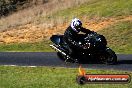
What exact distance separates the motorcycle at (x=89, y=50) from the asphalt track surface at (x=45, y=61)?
0.33 meters

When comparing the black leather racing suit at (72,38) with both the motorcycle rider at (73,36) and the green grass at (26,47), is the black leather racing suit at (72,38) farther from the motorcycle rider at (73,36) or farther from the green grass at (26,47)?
the green grass at (26,47)

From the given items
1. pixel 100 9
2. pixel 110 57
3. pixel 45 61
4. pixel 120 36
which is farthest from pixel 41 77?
pixel 100 9

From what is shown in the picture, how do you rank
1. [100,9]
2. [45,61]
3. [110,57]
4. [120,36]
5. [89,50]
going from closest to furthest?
1. [110,57]
2. [89,50]
3. [45,61]
4. [120,36]
5. [100,9]

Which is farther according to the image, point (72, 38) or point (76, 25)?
point (72, 38)

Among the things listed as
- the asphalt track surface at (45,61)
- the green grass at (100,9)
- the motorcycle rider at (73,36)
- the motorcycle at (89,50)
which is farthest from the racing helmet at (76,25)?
the green grass at (100,9)

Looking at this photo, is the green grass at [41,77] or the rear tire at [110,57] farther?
the rear tire at [110,57]

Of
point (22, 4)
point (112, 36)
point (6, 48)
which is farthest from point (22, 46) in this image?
point (22, 4)

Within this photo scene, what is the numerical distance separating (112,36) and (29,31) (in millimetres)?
7936

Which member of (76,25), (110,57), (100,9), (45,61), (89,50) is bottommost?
(100,9)

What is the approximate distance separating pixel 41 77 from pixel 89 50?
13.7ft

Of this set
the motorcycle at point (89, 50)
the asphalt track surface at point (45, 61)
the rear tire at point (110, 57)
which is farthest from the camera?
the motorcycle at point (89, 50)

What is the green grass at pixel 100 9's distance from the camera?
3544 centimetres

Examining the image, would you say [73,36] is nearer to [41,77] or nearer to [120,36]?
[41,77]

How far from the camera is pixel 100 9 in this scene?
123 feet
